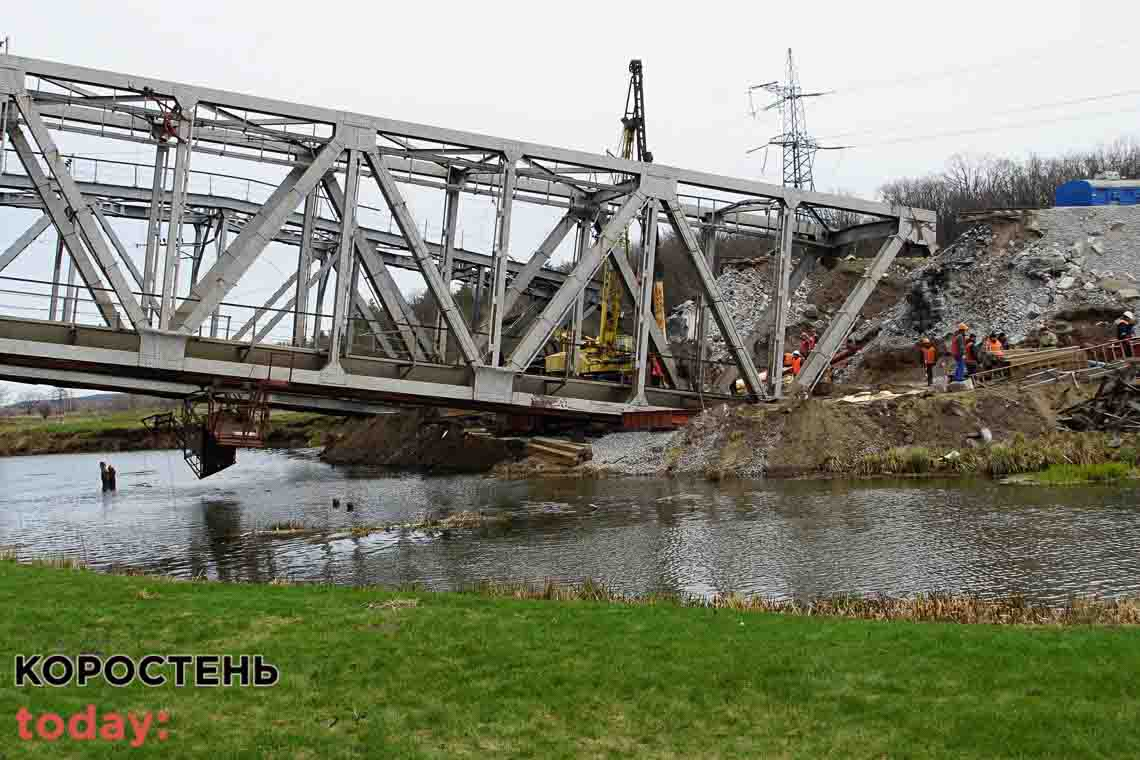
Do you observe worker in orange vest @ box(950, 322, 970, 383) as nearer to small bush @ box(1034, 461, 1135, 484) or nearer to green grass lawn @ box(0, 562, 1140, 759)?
small bush @ box(1034, 461, 1135, 484)

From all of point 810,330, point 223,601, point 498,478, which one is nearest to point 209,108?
point 498,478

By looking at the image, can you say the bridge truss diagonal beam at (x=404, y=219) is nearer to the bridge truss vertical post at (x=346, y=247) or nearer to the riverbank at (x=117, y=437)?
the bridge truss vertical post at (x=346, y=247)

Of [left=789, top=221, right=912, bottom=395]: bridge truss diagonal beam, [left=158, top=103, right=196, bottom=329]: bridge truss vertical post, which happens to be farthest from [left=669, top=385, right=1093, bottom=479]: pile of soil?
[left=158, top=103, right=196, bottom=329]: bridge truss vertical post

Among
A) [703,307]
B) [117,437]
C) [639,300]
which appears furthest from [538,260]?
[117,437]

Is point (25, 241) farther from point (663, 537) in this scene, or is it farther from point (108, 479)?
point (663, 537)

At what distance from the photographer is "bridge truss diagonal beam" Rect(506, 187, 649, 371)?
31531 mm

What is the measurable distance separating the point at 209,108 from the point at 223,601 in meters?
19.5

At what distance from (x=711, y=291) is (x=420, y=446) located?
60.1ft

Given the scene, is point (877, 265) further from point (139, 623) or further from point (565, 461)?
point (139, 623)

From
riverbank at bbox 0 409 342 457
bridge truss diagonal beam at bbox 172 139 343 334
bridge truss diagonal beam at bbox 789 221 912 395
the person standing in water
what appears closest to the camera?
bridge truss diagonal beam at bbox 172 139 343 334

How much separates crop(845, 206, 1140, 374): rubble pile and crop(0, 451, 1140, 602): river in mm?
20581

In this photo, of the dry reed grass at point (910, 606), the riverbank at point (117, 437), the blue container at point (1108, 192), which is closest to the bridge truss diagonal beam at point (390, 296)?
the dry reed grass at point (910, 606)

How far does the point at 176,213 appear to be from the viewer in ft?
84.0

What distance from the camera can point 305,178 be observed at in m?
27.9
